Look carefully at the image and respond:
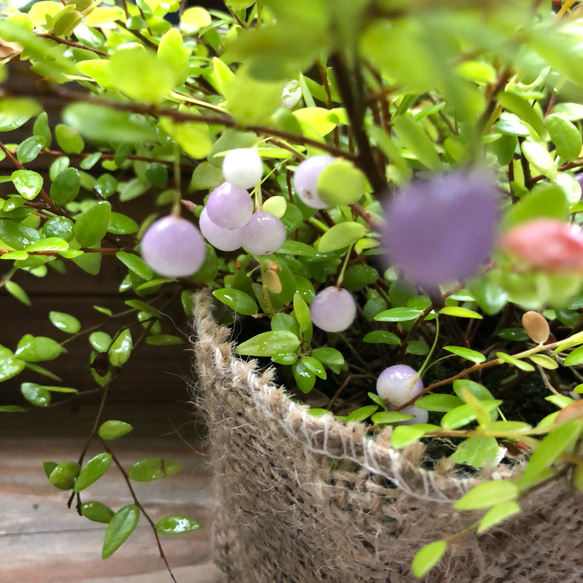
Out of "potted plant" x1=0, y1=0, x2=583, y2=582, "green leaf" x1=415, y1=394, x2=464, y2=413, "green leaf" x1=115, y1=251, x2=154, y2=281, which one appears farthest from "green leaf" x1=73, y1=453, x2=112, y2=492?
"green leaf" x1=415, y1=394, x2=464, y2=413

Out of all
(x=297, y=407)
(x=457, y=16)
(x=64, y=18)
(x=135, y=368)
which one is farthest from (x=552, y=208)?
(x=135, y=368)

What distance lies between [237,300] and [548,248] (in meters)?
0.26

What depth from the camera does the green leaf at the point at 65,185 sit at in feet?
1.18

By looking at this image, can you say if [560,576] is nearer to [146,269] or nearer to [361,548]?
[361,548]

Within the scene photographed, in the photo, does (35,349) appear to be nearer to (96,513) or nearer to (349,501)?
(96,513)

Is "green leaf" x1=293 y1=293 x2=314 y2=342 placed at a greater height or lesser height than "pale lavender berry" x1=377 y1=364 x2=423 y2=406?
greater

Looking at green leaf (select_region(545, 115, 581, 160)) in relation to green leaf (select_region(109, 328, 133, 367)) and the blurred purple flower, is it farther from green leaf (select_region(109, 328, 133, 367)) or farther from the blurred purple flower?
green leaf (select_region(109, 328, 133, 367))

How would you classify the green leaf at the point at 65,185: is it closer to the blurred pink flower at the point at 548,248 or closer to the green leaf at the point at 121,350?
the green leaf at the point at 121,350

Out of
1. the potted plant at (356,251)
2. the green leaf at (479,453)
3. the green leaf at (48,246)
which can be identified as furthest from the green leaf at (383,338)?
the green leaf at (48,246)

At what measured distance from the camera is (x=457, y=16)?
0.34 feet

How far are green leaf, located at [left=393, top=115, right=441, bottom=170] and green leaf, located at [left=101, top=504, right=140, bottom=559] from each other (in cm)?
35

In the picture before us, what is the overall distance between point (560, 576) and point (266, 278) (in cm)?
25

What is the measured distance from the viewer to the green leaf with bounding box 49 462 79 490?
41cm

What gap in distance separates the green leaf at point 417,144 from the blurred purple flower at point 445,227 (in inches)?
2.3
